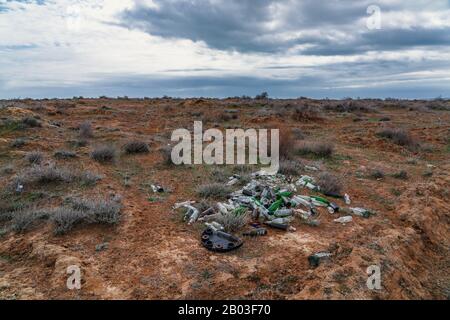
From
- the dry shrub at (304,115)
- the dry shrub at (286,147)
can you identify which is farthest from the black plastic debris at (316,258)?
the dry shrub at (304,115)

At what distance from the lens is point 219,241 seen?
177 inches

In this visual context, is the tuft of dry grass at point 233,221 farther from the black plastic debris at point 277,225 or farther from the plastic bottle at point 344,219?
the plastic bottle at point 344,219

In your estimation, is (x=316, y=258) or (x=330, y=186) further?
(x=330, y=186)

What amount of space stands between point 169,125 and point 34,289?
13.5 metres

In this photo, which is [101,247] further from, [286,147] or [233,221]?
[286,147]

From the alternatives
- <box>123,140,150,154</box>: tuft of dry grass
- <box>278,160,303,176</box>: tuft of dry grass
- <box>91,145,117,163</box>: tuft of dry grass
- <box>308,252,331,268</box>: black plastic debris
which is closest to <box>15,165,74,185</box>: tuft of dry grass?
<box>91,145,117,163</box>: tuft of dry grass

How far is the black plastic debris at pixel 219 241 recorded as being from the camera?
4301mm

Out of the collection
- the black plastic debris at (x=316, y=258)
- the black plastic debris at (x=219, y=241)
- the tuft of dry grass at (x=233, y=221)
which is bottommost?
the black plastic debris at (x=316, y=258)

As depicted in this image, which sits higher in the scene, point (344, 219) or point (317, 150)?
point (317, 150)

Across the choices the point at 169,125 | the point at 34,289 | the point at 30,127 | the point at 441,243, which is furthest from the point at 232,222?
the point at 169,125

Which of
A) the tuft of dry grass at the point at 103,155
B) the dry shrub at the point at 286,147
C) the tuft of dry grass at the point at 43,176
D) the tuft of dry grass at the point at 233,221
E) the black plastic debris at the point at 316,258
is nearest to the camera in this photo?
the black plastic debris at the point at 316,258

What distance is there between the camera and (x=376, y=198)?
657 cm

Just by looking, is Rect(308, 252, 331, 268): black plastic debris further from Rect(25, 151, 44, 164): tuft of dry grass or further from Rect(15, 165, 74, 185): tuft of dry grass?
Rect(25, 151, 44, 164): tuft of dry grass

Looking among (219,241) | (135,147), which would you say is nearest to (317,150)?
(135,147)
